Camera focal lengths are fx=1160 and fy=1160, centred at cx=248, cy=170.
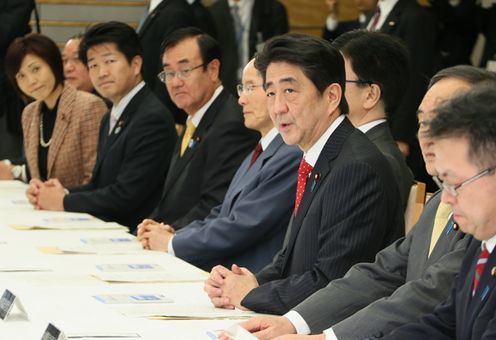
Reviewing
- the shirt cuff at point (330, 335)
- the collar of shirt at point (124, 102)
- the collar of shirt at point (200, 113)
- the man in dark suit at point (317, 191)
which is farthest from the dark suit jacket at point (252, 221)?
the collar of shirt at point (124, 102)

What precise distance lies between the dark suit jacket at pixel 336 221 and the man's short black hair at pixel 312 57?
0.18 m

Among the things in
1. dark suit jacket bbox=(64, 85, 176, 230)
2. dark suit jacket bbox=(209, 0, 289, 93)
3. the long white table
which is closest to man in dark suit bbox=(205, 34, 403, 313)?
the long white table

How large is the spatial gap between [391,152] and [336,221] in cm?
84

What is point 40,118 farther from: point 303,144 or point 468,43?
point 303,144

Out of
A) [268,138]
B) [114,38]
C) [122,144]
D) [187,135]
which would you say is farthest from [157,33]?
[268,138]

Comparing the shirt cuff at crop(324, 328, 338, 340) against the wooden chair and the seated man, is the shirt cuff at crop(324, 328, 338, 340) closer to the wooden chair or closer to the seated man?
the wooden chair

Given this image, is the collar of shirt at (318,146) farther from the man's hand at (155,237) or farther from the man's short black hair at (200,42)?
the man's short black hair at (200,42)

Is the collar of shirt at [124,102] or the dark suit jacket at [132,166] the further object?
the collar of shirt at [124,102]

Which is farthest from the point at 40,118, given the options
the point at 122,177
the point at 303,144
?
the point at 303,144

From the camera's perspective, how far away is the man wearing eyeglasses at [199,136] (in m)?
5.01

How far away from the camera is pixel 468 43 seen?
7090mm

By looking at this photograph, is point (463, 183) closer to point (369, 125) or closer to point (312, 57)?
point (312, 57)

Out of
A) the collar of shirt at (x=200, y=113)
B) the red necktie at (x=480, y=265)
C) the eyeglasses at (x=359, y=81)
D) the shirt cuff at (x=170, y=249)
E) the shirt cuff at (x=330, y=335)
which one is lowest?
the shirt cuff at (x=170, y=249)

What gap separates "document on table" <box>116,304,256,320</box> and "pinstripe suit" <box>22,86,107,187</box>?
2.96m
